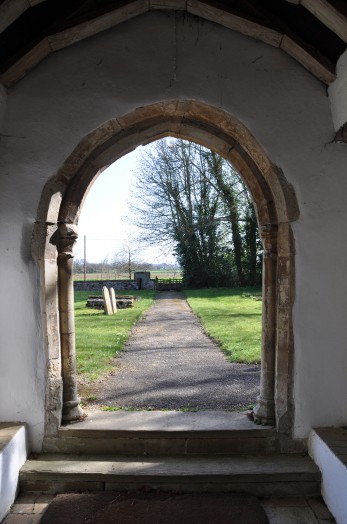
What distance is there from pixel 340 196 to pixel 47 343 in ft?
8.63

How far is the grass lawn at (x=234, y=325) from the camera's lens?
24.1 ft

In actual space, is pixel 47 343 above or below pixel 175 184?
below

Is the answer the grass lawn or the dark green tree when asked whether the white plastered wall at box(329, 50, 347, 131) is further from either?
the dark green tree

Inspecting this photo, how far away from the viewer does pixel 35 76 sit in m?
3.39

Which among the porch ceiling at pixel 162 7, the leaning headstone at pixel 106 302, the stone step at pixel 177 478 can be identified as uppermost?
the porch ceiling at pixel 162 7

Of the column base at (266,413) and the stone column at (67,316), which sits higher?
the stone column at (67,316)

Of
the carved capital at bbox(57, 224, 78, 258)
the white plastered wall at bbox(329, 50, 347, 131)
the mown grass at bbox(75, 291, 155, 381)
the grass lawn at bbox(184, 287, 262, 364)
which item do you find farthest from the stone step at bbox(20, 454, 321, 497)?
the grass lawn at bbox(184, 287, 262, 364)

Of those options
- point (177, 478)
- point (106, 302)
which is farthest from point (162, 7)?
point (106, 302)

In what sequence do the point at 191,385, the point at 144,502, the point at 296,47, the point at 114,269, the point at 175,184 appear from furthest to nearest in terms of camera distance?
the point at 114,269, the point at 175,184, the point at 191,385, the point at 296,47, the point at 144,502

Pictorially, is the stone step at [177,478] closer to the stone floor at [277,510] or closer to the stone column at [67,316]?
the stone floor at [277,510]

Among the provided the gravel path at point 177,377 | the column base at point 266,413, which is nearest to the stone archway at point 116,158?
the column base at point 266,413

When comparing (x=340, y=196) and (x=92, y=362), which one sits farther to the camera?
(x=92, y=362)

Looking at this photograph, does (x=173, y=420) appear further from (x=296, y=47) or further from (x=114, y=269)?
(x=114, y=269)

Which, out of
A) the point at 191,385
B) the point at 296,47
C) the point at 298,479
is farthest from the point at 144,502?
the point at 296,47
